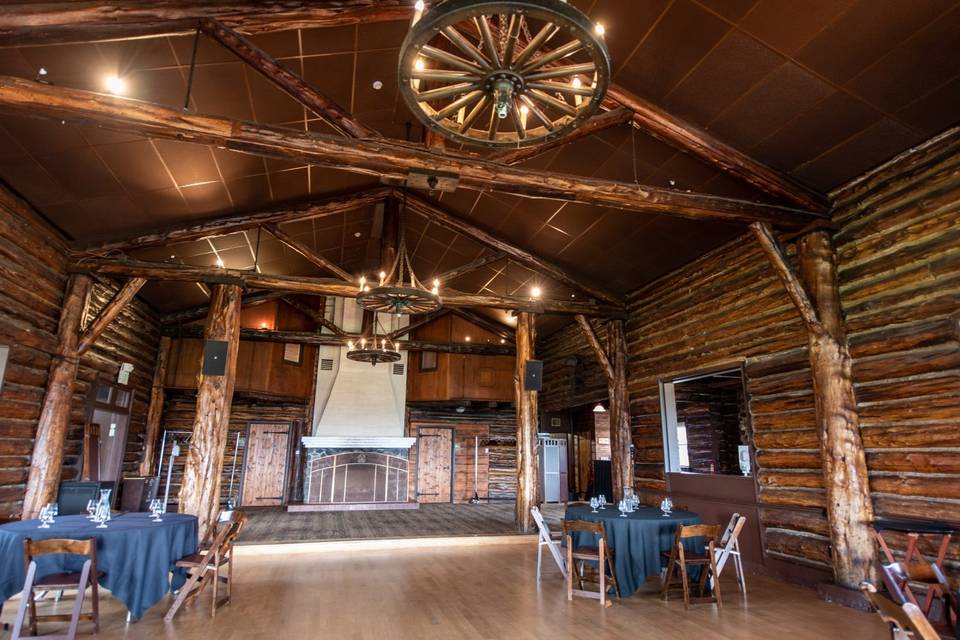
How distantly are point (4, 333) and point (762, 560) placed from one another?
9.39 metres

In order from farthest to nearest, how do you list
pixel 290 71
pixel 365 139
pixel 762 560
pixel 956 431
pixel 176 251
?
pixel 176 251, pixel 762 560, pixel 290 71, pixel 365 139, pixel 956 431

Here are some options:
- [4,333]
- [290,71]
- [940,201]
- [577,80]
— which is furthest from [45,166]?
[940,201]

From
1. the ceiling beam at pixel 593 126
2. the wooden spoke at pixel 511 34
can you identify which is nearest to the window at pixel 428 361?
the ceiling beam at pixel 593 126

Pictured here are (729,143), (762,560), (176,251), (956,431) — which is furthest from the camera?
(176,251)

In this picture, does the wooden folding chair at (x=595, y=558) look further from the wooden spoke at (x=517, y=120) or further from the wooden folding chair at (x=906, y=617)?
the wooden spoke at (x=517, y=120)

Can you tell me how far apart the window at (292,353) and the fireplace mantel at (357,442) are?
6.25 ft

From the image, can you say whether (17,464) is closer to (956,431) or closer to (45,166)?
(45,166)

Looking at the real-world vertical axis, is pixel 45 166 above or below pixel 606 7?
below

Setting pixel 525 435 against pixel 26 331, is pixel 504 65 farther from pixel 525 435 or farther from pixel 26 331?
pixel 525 435

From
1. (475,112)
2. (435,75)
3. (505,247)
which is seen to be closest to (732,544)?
(475,112)

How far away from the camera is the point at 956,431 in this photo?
15.1 ft

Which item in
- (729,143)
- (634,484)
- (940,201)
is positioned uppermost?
(729,143)

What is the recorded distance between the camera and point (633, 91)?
587cm

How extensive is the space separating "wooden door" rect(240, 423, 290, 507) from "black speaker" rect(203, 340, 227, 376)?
6.21 metres
